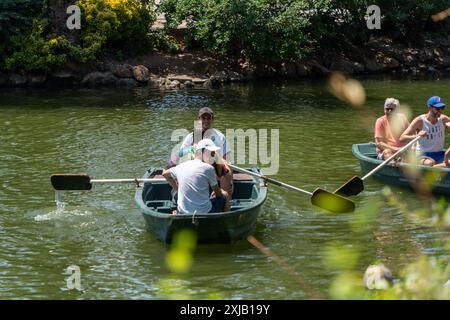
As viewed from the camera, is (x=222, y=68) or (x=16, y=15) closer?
(x=16, y=15)

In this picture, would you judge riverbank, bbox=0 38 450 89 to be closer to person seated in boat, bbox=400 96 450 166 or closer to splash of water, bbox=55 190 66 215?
splash of water, bbox=55 190 66 215

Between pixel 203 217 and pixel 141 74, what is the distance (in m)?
16.4

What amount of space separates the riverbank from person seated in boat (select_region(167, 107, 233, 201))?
45.4ft

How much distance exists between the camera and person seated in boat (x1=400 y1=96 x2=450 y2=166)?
12070mm

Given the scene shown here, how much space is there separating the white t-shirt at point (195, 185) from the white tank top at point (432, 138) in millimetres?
4213

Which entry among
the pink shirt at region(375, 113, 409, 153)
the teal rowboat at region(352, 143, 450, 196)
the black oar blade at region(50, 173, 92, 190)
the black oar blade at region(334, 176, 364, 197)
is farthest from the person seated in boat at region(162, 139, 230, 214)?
the pink shirt at region(375, 113, 409, 153)

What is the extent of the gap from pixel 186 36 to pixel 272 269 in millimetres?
18199

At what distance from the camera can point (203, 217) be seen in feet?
30.0

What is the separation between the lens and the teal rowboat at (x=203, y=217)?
9.23m

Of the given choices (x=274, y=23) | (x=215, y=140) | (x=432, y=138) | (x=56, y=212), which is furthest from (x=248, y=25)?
(x=215, y=140)

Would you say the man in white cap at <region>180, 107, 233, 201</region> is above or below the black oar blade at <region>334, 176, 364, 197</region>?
above

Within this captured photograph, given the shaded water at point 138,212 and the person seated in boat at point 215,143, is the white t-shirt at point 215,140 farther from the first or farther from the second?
the shaded water at point 138,212

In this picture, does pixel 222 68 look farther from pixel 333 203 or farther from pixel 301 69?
pixel 333 203

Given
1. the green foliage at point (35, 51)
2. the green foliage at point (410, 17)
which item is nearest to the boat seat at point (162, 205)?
the green foliage at point (35, 51)
